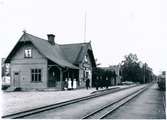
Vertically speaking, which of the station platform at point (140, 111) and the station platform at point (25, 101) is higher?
the station platform at point (25, 101)

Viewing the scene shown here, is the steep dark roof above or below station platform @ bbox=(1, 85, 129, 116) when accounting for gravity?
above

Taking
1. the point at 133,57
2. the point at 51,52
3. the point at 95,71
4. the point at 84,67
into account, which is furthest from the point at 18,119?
the point at 133,57

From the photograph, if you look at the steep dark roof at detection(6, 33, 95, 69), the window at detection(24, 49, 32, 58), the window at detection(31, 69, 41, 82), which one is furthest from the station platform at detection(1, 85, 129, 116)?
the window at detection(24, 49, 32, 58)

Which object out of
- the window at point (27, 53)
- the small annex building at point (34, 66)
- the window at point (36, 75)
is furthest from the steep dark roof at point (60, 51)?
the window at point (36, 75)

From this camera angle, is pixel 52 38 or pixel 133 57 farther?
pixel 133 57

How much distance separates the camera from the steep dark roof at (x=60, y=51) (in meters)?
29.0

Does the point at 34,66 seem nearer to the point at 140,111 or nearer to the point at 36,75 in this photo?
the point at 36,75

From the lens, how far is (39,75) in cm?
2917

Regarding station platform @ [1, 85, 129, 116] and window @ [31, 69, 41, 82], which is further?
window @ [31, 69, 41, 82]

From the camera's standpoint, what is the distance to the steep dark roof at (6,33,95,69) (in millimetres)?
29047

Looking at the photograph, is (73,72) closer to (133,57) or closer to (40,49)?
(40,49)

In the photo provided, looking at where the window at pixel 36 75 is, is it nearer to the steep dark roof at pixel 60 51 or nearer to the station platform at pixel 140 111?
the steep dark roof at pixel 60 51

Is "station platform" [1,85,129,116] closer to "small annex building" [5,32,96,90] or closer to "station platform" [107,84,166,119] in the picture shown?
"station platform" [107,84,166,119]

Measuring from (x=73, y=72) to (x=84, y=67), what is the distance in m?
2.17
